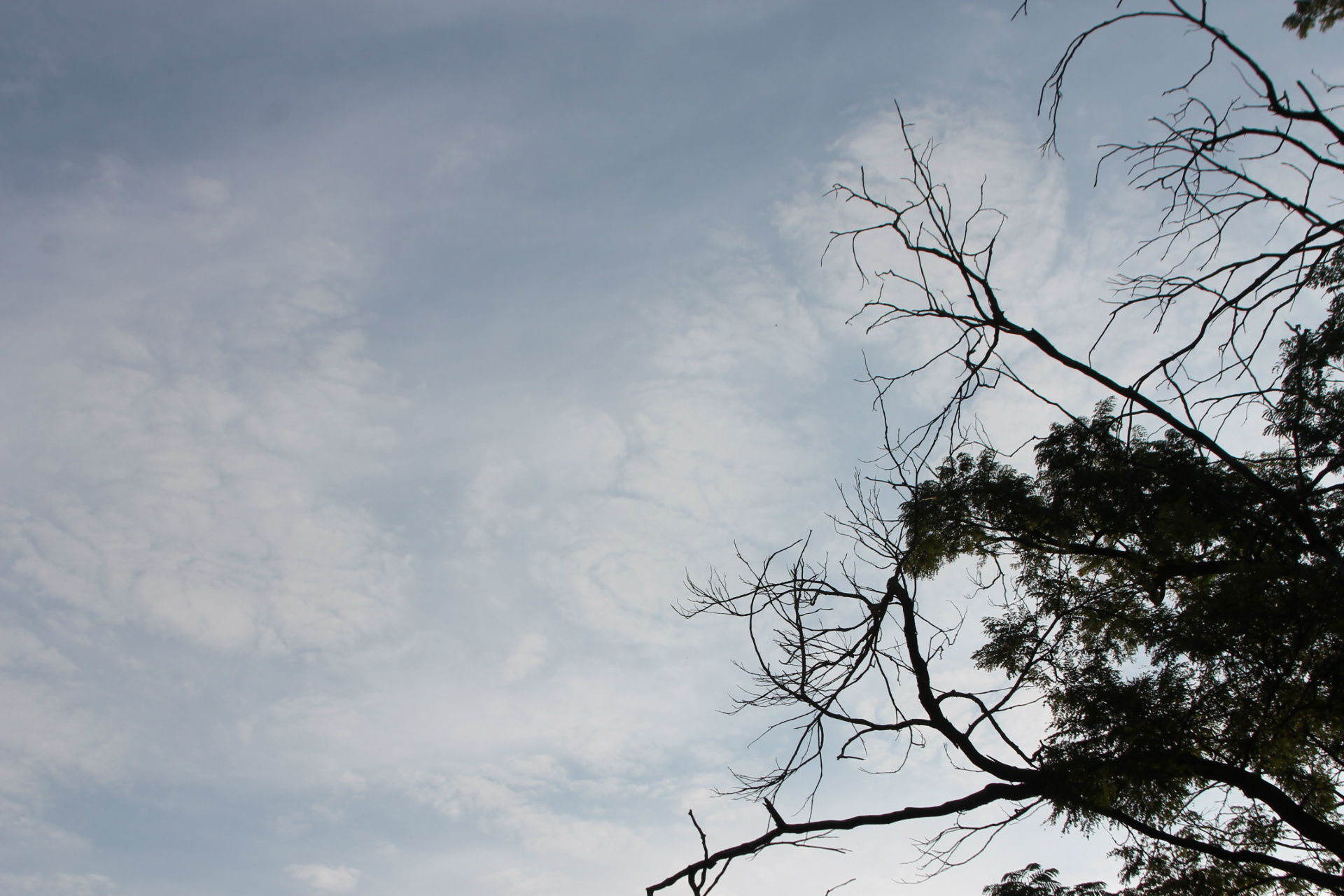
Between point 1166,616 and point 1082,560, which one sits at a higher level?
point 1082,560

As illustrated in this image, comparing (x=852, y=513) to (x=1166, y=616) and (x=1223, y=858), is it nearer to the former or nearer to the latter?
(x=1166, y=616)

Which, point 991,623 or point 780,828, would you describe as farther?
point 991,623

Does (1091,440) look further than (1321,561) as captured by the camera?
Yes

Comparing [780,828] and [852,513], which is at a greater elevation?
[852,513]

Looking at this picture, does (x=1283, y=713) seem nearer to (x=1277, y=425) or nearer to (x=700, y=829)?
(x=1277, y=425)

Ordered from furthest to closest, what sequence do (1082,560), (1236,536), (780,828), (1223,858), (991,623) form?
(1082,560), (991,623), (1236,536), (1223,858), (780,828)

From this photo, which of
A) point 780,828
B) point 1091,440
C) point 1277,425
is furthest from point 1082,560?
point 780,828

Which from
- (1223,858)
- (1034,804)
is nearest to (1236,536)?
(1223,858)

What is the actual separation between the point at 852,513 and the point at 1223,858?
14.0 feet

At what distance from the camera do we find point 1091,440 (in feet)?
30.0

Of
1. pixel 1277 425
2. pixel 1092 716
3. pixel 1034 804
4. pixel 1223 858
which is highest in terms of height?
pixel 1277 425

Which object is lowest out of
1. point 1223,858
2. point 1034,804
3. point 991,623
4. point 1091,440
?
point 1223,858

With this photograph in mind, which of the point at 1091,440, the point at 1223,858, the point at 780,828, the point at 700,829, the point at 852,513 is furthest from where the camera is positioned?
the point at 1091,440

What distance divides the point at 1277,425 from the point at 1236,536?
1260 millimetres
